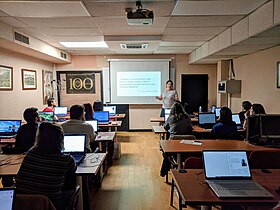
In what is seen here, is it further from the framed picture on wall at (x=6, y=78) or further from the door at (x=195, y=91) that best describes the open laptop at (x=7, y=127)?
the door at (x=195, y=91)

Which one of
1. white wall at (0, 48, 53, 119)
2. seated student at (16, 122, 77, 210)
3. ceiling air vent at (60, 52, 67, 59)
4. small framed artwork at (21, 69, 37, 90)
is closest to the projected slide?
ceiling air vent at (60, 52, 67, 59)

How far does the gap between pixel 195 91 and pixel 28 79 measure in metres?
5.21

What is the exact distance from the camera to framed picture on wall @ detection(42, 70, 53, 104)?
764cm

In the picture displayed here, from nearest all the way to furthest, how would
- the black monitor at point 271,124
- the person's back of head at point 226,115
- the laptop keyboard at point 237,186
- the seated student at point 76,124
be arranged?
the laptop keyboard at point 237,186, the black monitor at point 271,124, the seated student at point 76,124, the person's back of head at point 226,115

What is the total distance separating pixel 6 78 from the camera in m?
5.37

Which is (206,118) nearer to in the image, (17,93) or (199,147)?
(199,147)

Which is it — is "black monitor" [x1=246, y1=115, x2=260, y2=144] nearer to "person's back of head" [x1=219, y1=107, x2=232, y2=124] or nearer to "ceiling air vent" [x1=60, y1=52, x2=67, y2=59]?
"person's back of head" [x1=219, y1=107, x2=232, y2=124]

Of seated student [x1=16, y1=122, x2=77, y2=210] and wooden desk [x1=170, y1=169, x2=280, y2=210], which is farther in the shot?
seated student [x1=16, y1=122, x2=77, y2=210]

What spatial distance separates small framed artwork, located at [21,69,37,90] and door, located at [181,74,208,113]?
15.1 ft

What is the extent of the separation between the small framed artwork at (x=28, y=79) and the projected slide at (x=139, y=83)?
8.98ft

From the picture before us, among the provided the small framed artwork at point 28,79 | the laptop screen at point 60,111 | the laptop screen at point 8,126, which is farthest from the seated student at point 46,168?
the laptop screen at point 60,111

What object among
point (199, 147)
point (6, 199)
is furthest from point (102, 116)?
point (6, 199)

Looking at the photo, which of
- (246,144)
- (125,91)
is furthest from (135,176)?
(125,91)

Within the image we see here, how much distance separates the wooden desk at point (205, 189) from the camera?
1769 mm
